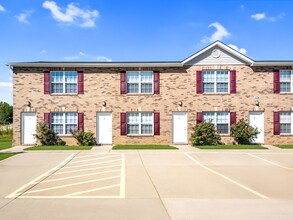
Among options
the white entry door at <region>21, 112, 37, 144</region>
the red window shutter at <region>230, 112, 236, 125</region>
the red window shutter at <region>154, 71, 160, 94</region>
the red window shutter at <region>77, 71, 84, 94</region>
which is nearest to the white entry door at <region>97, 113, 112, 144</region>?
the red window shutter at <region>77, 71, 84, 94</region>

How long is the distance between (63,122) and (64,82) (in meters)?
2.88

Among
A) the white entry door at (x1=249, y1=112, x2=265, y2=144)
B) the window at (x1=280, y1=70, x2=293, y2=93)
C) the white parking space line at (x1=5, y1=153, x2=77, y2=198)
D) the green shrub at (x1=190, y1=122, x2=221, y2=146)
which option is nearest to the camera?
the white parking space line at (x1=5, y1=153, x2=77, y2=198)

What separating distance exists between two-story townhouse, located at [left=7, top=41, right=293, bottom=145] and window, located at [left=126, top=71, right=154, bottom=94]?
73 millimetres

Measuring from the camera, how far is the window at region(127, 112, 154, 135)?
71.9 feet

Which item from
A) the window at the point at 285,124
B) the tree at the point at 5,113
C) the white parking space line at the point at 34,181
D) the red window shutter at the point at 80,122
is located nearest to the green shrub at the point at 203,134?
the window at the point at 285,124

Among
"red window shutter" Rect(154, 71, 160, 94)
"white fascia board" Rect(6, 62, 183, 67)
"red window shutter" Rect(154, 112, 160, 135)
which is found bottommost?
"red window shutter" Rect(154, 112, 160, 135)

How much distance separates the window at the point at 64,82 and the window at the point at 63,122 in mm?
1737

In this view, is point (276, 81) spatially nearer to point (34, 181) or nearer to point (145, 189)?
point (145, 189)

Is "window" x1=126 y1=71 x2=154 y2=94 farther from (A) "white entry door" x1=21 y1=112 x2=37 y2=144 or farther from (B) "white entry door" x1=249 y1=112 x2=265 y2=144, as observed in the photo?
(B) "white entry door" x1=249 y1=112 x2=265 y2=144

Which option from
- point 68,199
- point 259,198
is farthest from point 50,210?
point 259,198

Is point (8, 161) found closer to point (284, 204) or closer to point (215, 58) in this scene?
point (284, 204)

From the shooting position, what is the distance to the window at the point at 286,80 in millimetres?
22281

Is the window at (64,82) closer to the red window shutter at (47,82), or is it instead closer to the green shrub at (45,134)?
the red window shutter at (47,82)

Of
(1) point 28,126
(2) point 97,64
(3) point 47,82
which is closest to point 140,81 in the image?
(2) point 97,64
